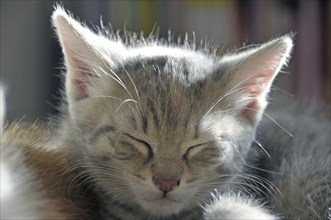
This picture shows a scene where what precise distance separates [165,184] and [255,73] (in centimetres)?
32

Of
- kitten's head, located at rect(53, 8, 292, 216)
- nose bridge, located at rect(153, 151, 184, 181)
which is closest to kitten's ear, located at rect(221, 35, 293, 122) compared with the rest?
kitten's head, located at rect(53, 8, 292, 216)

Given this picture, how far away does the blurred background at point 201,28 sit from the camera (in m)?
2.21

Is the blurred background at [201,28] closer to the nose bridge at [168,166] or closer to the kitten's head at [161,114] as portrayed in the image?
the kitten's head at [161,114]

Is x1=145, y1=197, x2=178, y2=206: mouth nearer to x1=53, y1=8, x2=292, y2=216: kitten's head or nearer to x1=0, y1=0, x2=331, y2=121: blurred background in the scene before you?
x1=53, y1=8, x2=292, y2=216: kitten's head

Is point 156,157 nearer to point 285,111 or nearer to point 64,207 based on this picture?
point 64,207

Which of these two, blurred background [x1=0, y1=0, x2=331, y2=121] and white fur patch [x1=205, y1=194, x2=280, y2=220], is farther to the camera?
blurred background [x1=0, y1=0, x2=331, y2=121]

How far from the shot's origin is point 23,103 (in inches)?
87.1

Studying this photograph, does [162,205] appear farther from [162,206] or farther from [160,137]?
[160,137]

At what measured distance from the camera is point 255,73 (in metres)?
1.24

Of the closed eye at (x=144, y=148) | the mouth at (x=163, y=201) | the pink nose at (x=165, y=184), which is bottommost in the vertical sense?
the mouth at (x=163, y=201)

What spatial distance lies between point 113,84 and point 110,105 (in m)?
0.05

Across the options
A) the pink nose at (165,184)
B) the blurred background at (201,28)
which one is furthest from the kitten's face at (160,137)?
the blurred background at (201,28)

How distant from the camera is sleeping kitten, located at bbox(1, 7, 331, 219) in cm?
109

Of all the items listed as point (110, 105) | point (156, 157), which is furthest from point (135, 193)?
point (110, 105)
